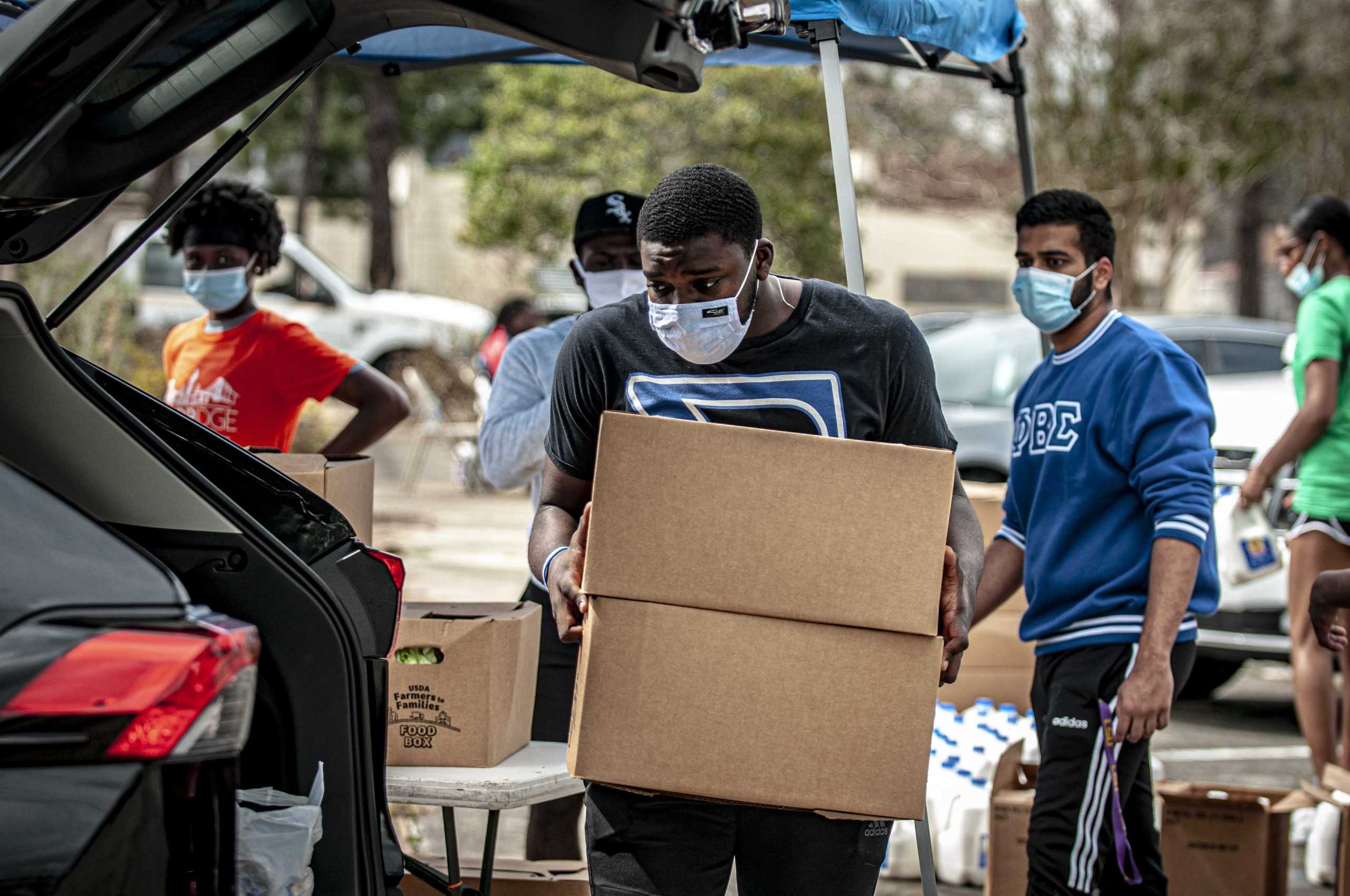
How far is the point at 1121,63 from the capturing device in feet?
62.7

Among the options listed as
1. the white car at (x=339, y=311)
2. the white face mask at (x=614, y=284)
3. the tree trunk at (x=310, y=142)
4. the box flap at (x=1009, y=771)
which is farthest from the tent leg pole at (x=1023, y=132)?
the tree trunk at (x=310, y=142)

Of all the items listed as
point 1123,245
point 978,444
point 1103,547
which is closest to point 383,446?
point 978,444

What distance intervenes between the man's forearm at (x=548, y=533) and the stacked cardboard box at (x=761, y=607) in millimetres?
312

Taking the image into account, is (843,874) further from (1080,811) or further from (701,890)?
(1080,811)

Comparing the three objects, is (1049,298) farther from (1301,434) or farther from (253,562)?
(253,562)

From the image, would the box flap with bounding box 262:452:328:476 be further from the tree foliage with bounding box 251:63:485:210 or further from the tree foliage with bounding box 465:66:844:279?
the tree foliage with bounding box 251:63:485:210

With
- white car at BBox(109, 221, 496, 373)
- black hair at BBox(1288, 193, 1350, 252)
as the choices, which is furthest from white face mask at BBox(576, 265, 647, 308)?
white car at BBox(109, 221, 496, 373)

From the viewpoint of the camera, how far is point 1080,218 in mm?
3711

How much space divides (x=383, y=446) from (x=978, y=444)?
810 centimetres

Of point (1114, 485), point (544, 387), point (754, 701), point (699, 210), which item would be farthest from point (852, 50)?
point (754, 701)

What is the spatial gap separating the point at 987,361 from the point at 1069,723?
643 cm

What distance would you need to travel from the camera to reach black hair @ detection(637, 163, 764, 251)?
2.45 metres

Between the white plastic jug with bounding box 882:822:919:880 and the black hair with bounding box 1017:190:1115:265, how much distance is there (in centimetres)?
202

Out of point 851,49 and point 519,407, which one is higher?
point 851,49
